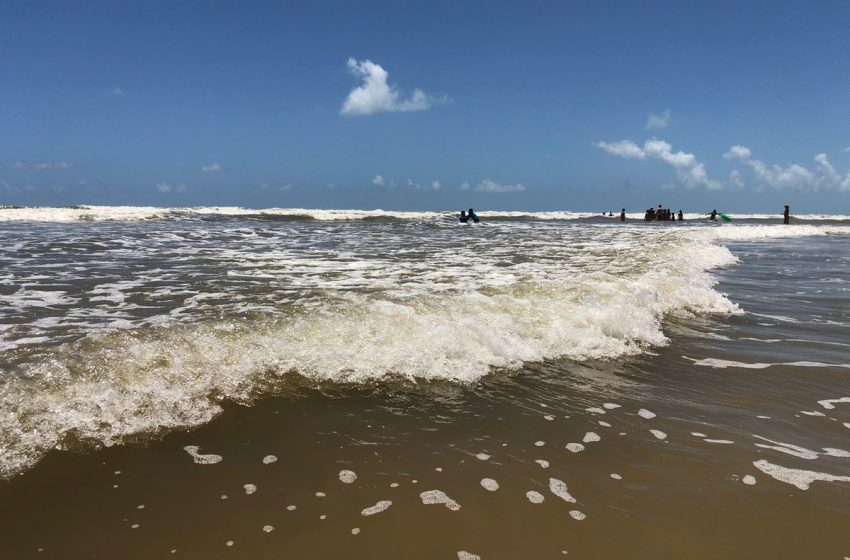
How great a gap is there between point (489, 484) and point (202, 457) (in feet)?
5.73

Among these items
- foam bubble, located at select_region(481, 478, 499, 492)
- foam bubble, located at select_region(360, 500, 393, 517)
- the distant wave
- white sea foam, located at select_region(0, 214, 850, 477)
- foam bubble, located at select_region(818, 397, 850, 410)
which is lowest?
foam bubble, located at select_region(360, 500, 393, 517)

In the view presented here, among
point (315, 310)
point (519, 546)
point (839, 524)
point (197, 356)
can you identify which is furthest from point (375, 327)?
point (839, 524)

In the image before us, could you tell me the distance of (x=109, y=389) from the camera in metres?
3.70

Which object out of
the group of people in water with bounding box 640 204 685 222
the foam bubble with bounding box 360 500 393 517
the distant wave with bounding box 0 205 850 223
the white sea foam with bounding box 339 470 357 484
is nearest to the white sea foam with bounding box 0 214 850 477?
the white sea foam with bounding box 339 470 357 484

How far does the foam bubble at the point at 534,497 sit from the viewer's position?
2695mm

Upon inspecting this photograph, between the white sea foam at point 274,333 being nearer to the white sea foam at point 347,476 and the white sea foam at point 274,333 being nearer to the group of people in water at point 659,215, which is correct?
the white sea foam at point 347,476

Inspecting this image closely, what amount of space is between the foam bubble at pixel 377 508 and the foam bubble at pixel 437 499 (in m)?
0.19

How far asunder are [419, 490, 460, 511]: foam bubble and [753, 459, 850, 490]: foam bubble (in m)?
1.94

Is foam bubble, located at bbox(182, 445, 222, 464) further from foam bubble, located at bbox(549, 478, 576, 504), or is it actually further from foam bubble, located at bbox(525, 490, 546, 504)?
foam bubble, located at bbox(549, 478, 576, 504)

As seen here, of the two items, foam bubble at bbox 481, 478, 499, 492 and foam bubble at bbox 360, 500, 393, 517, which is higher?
foam bubble at bbox 481, 478, 499, 492

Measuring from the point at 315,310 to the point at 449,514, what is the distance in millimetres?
3609

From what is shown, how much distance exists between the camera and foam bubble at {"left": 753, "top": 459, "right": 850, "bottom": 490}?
2.93 metres

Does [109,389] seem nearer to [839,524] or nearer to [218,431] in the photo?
[218,431]

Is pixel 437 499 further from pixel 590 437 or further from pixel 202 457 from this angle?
pixel 202 457
